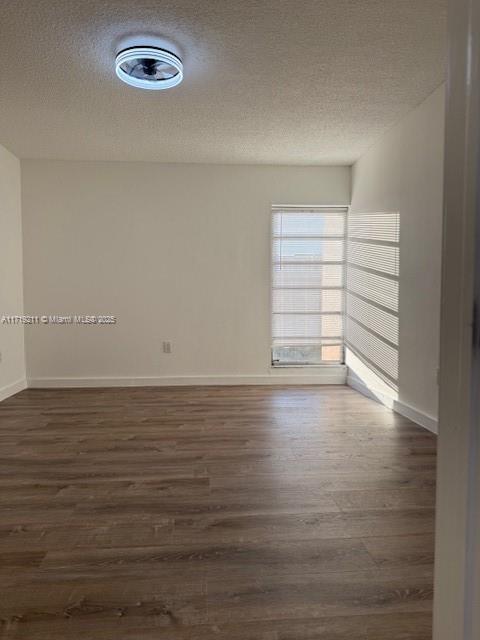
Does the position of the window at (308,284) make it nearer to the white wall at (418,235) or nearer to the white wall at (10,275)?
the white wall at (418,235)

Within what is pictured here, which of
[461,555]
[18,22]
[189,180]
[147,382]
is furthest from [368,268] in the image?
[461,555]

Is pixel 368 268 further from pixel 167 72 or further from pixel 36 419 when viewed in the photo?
pixel 36 419

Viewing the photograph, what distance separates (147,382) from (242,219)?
217 centimetres

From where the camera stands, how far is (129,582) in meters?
1.84

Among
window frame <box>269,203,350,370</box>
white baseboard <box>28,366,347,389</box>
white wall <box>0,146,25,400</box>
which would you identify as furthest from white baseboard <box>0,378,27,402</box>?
window frame <box>269,203,350,370</box>

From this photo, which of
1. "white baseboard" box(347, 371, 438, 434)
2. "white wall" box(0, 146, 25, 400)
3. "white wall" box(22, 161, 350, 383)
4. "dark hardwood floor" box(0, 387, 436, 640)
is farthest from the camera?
"white wall" box(22, 161, 350, 383)

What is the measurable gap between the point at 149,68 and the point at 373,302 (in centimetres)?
298

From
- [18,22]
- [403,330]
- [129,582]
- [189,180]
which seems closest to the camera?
[129,582]

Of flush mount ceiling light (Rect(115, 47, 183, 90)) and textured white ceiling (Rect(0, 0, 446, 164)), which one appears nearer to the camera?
textured white ceiling (Rect(0, 0, 446, 164))

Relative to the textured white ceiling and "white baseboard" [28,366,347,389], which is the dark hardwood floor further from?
the textured white ceiling

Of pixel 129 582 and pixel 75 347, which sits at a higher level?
pixel 75 347

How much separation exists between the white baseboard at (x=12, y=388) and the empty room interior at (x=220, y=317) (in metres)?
0.05

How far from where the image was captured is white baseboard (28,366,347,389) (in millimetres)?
5414

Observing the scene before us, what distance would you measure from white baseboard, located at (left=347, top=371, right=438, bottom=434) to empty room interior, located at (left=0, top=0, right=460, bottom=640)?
0.07ft
